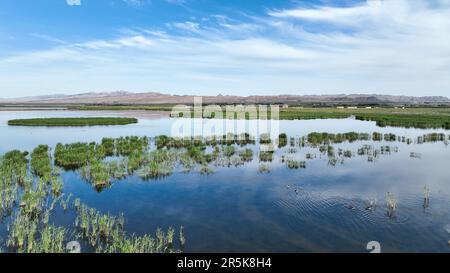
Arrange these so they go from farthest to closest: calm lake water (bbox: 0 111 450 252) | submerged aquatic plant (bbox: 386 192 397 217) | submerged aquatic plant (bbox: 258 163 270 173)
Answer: submerged aquatic plant (bbox: 258 163 270 173) < submerged aquatic plant (bbox: 386 192 397 217) < calm lake water (bbox: 0 111 450 252)

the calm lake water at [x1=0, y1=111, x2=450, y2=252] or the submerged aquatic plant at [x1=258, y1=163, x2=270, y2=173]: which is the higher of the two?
the submerged aquatic plant at [x1=258, y1=163, x2=270, y2=173]

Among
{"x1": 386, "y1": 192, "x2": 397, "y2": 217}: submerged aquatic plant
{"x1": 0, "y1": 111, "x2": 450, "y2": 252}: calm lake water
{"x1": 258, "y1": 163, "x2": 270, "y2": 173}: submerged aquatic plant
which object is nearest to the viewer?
{"x1": 0, "y1": 111, "x2": 450, "y2": 252}: calm lake water

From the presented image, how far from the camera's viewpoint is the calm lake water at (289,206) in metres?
13.0

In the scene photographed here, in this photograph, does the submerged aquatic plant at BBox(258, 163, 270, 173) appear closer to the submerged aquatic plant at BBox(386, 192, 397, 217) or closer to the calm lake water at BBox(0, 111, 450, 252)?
the calm lake water at BBox(0, 111, 450, 252)

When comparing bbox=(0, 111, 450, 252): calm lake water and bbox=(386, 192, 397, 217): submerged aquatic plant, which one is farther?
bbox=(386, 192, 397, 217): submerged aquatic plant

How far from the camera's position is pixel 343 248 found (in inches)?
489

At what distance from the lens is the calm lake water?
1305 centimetres

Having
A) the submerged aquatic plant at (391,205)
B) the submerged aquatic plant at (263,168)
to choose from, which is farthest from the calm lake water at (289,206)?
the submerged aquatic plant at (263,168)

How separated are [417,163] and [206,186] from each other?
53.7 feet

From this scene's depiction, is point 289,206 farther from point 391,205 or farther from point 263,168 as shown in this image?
point 263,168

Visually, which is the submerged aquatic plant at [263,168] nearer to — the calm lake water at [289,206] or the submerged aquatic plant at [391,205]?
the calm lake water at [289,206]

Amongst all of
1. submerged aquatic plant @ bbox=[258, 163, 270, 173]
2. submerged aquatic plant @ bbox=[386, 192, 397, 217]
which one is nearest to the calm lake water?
submerged aquatic plant @ bbox=[386, 192, 397, 217]
